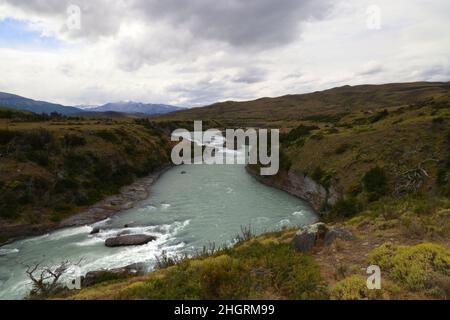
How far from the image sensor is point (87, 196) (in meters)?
42.4

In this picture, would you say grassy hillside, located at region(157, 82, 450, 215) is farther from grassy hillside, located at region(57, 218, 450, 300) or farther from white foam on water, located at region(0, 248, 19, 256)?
white foam on water, located at region(0, 248, 19, 256)

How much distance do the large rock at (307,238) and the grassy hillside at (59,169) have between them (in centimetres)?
3092

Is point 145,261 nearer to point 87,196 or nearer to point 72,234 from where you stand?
point 72,234

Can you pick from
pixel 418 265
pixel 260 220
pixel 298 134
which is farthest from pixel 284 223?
pixel 298 134

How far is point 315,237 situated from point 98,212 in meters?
32.1

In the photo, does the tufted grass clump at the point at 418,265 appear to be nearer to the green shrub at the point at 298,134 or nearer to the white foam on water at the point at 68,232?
the white foam on water at the point at 68,232

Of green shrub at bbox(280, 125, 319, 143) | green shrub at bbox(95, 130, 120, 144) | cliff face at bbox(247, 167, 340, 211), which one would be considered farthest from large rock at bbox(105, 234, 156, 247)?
green shrub at bbox(280, 125, 319, 143)

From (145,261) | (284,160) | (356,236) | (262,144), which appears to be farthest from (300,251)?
(262,144)

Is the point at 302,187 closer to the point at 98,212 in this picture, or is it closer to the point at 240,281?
the point at 98,212

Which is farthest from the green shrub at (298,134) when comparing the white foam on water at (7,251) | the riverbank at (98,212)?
the white foam on water at (7,251)

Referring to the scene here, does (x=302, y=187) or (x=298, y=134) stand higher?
(x=298, y=134)

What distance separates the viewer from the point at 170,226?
111 feet

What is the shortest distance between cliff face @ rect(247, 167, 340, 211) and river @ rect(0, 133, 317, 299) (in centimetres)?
145

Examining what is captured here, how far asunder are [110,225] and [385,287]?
3138 cm
